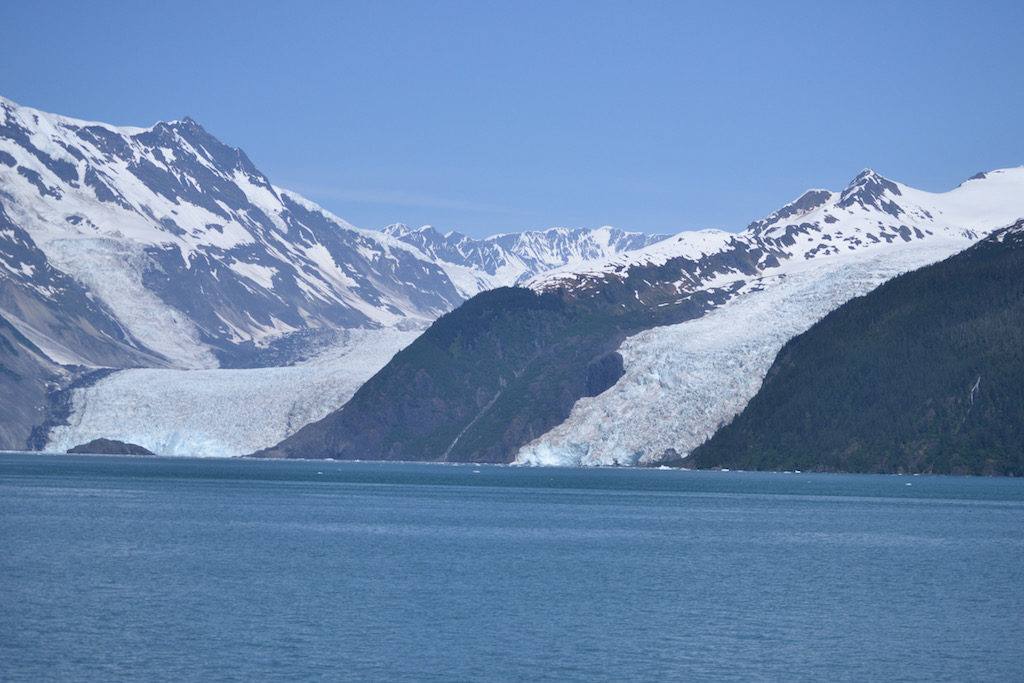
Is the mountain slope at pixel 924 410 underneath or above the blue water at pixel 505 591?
above

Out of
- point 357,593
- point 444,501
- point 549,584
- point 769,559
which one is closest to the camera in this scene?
point 357,593

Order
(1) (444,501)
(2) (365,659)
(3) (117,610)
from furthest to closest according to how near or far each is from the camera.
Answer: (1) (444,501) → (3) (117,610) → (2) (365,659)

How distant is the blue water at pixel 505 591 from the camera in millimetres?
49375

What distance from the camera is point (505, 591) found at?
221 ft

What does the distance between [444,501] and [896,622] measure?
77.6 meters

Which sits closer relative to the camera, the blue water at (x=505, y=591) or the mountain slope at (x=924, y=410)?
the blue water at (x=505, y=591)

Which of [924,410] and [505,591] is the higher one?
[924,410]

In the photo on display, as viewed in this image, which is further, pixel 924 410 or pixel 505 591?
pixel 924 410

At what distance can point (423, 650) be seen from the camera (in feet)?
169

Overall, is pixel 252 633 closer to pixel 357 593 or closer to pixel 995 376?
pixel 357 593

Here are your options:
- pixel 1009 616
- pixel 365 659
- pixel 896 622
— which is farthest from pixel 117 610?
pixel 1009 616

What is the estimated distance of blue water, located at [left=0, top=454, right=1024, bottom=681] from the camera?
162 ft

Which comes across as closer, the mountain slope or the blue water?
the blue water

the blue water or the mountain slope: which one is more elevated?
the mountain slope
